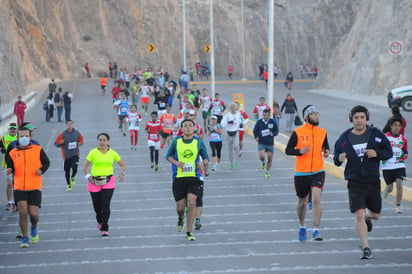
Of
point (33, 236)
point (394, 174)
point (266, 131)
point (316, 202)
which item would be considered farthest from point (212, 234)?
point (266, 131)

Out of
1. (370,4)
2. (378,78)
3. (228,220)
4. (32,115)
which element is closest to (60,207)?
(228,220)

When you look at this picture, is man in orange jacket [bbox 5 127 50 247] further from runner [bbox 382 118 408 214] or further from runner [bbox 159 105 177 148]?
runner [bbox 159 105 177 148]

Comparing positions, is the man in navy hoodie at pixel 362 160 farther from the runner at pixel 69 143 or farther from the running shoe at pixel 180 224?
the runner at pixel 69 143

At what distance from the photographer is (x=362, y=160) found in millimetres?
10781

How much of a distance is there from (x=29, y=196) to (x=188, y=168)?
2422 mm

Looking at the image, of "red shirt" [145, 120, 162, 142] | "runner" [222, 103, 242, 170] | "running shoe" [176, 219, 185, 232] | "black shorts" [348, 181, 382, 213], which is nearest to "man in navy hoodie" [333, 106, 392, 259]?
"black shorts" [348, 181, 382, 213]

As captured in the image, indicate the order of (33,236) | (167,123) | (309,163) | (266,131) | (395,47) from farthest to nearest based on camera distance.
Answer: (395,47) < (167,123) < (266,131) < (33,236) < (309,163)

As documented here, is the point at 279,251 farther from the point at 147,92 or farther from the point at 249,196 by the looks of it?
the point at 147,92

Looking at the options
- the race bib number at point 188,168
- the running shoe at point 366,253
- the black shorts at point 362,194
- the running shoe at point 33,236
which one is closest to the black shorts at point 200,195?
the race bib number at point 188,168

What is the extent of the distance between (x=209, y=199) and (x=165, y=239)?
196 inches

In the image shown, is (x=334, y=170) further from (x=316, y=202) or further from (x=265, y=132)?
(x=316, y=202)

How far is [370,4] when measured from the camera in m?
61.6

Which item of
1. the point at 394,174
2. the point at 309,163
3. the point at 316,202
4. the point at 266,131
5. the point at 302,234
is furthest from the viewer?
the point at 266,131

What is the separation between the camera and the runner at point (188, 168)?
1269cm
